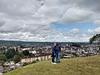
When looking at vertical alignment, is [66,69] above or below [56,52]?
below

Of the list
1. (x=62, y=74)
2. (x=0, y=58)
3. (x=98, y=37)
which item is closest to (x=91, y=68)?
(x=62, y=74)

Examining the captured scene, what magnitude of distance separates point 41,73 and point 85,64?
432 centimetres

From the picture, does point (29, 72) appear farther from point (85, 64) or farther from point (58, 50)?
point (85, 64)

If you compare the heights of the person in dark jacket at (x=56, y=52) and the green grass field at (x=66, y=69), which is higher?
the person in dark jacket at (x=56, y=52)

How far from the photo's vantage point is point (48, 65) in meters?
19.9

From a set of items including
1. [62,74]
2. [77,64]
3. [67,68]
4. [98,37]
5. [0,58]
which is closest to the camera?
[62,74]

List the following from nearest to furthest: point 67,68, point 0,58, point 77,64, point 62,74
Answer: point 62,74 → point 67,68 → point 77,64 → point 0,58

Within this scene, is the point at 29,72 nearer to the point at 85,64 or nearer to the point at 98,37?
the point at 85,64

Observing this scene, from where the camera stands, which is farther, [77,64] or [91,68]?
[77,64]

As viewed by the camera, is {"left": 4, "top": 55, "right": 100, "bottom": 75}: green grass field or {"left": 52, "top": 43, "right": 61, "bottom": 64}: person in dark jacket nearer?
{"left": 4, "top": 55, "right": 100, "bottom": 75}: green grass field

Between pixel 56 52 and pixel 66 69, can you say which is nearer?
pixel 66 69

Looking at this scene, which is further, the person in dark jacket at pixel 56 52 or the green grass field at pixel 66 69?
the person in dark jacket at pixel 56 52

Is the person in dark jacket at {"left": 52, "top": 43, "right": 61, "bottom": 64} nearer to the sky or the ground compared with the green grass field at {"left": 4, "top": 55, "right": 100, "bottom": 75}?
nearer to the sky

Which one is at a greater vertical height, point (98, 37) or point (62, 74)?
point (98, 37)
